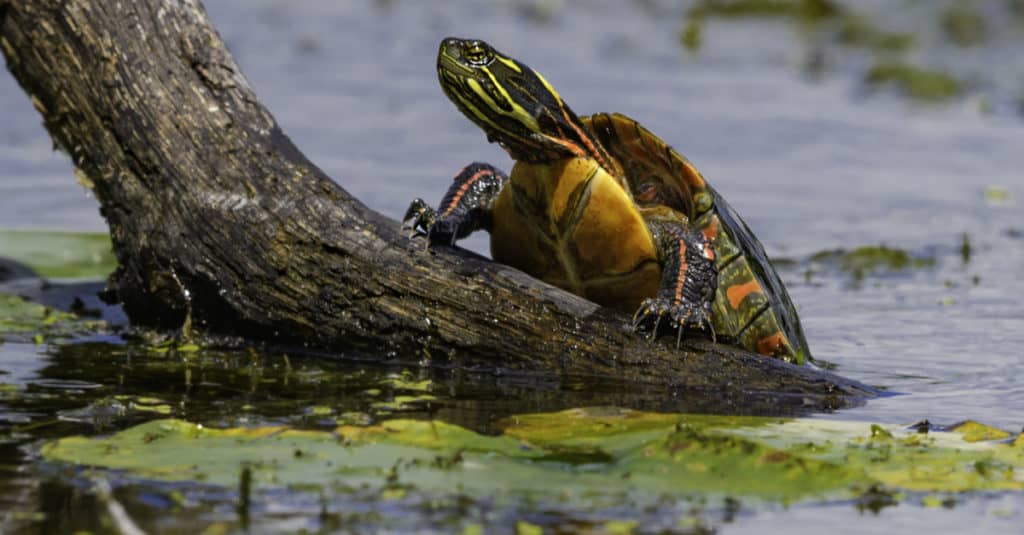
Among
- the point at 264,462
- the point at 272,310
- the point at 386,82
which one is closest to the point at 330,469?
the point at 264,462

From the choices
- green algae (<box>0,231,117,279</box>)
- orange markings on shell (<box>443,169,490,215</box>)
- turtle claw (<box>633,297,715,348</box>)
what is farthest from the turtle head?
green algae (<box>0,231,117,279</box>)

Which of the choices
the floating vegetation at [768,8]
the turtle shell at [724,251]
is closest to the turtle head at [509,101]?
the turtle shell at [724,251]

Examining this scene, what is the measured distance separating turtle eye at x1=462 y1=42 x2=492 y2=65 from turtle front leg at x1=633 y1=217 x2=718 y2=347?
838 millimetres

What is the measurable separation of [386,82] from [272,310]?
23.7ft

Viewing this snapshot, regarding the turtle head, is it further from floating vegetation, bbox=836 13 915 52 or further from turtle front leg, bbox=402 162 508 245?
floating vegetation, bbox=836 13 915 52

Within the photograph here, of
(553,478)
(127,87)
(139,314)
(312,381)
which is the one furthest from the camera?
(139,314)

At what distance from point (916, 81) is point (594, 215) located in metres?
8.70

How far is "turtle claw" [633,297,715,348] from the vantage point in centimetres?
463

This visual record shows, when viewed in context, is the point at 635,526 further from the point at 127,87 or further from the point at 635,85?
the point at 635,85

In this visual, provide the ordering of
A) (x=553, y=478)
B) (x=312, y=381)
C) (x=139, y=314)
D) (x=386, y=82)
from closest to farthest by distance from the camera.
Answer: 1. (x=553, y=478)
2. (x=312, y=381)
3. (x=139, y=314)
4. (x=386, y=82)

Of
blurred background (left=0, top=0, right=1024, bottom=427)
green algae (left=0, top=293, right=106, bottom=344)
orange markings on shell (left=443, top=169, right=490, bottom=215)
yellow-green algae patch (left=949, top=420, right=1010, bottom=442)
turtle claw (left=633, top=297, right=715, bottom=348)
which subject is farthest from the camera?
blurred background (left=0, top=0, right=1024, bottom=427)

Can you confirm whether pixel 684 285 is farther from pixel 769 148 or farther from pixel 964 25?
pixel 964 25

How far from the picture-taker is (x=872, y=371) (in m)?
5.41

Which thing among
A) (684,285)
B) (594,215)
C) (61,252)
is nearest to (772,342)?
(684,285)
